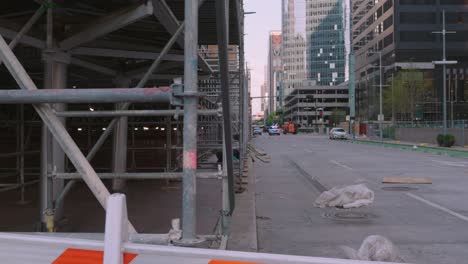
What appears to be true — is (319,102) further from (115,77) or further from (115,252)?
(115,252)

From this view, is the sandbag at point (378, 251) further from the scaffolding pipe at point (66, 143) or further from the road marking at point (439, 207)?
the road marking at point (439, 207)

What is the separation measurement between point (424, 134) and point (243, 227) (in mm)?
45772

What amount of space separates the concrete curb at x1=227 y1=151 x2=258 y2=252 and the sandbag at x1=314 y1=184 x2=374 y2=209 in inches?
61.4

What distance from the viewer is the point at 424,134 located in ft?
164

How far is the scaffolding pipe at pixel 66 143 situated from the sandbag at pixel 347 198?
292 inches

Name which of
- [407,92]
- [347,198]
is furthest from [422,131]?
[347,198]

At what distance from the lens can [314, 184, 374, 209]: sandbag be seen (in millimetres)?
10875

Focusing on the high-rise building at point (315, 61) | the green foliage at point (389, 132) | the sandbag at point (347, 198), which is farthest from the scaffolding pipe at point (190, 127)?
the high-rise building at point (315, 61)

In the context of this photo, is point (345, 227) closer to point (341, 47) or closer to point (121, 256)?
point (121, 256)

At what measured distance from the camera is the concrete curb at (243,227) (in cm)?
681

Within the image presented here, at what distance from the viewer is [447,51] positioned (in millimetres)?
84875

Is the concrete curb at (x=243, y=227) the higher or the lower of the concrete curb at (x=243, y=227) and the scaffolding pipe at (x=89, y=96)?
the lower

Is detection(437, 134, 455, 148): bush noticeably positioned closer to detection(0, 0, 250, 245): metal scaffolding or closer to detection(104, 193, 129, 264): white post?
detection(0, 0, 250, 245): metal scaffolding

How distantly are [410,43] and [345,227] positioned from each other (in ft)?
268
